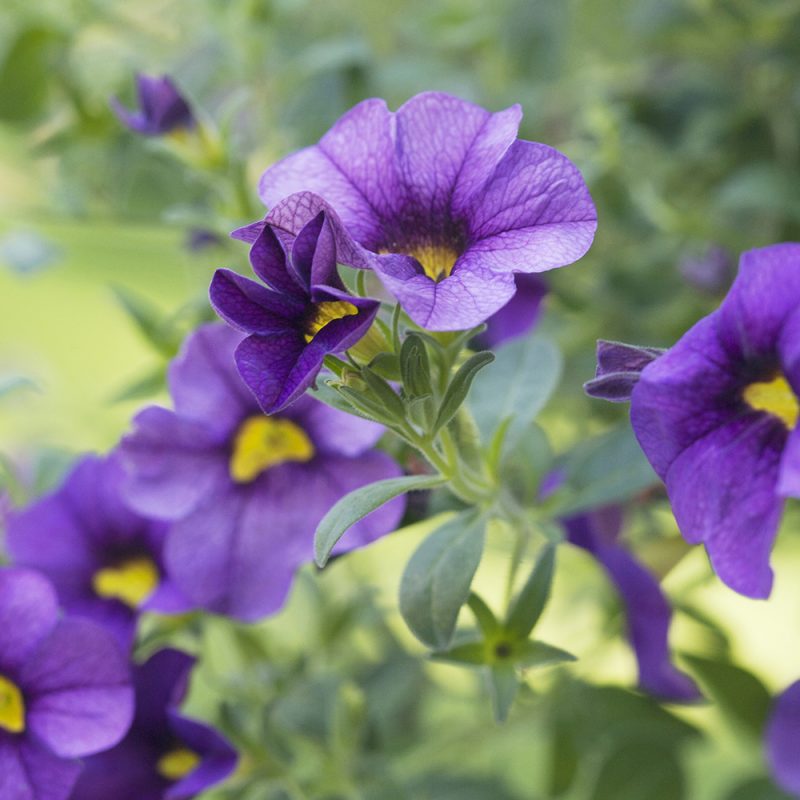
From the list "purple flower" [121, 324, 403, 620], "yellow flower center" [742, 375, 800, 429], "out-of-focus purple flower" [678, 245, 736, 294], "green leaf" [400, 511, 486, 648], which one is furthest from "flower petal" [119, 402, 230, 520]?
"out-of-focus purple flower" [678, 245, 736, 294]

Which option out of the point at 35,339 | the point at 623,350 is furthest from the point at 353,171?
the point at 35,339

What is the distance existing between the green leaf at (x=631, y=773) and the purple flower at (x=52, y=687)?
0.27 metres

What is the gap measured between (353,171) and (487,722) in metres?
0.36

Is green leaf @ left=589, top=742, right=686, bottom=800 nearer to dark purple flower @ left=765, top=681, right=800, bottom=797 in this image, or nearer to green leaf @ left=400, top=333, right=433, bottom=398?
dark purple flower @ left=765, top=681, right=800, bottom=797

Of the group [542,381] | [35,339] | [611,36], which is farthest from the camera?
[35,339]

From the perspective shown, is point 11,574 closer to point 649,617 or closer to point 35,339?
point 649,617

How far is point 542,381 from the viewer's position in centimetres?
41

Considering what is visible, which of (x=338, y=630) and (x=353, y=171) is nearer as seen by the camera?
(x=353, y=171)

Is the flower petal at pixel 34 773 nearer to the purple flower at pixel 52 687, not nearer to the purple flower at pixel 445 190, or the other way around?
the purple flower at pixel 52 687

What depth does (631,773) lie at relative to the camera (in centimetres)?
54

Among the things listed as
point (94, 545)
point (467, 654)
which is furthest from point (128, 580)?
point (467, 654)

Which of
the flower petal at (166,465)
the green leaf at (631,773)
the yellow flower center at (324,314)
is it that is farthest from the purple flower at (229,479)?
the green leaf at (631,773)

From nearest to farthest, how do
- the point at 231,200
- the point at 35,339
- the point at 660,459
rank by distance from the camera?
the point at 660,459
the point at 231,200
the point at 35,339

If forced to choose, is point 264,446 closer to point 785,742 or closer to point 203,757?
point 203,757
